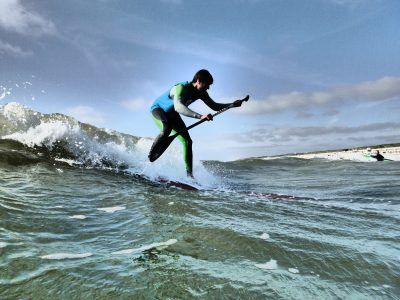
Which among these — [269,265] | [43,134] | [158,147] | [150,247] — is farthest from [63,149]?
[269,265]

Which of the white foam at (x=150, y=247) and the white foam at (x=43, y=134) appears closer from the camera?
the white foam at (x=150, y=247)

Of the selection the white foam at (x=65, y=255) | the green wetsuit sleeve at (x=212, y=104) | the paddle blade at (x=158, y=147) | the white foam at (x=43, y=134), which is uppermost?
the green wetsuit sleeve at (x=212, y=104)

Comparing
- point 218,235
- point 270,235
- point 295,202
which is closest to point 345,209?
point 295,202

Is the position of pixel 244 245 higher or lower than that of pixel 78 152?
lower

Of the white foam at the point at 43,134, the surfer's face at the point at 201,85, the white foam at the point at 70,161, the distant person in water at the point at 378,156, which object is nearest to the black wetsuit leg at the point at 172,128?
the surfer's face at the point at 201,85

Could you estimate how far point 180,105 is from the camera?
838cm

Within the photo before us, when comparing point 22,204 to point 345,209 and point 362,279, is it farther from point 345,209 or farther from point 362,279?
point 345,209

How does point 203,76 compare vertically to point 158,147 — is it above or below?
above

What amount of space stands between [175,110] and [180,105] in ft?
1.02

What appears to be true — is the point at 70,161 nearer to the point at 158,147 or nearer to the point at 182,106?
the point at 158,147

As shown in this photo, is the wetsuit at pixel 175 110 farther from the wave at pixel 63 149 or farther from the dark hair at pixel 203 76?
the wave at pixel 63 149

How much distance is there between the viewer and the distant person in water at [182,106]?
848cm

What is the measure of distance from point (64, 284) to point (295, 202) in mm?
5237

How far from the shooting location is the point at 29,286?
2.67m
